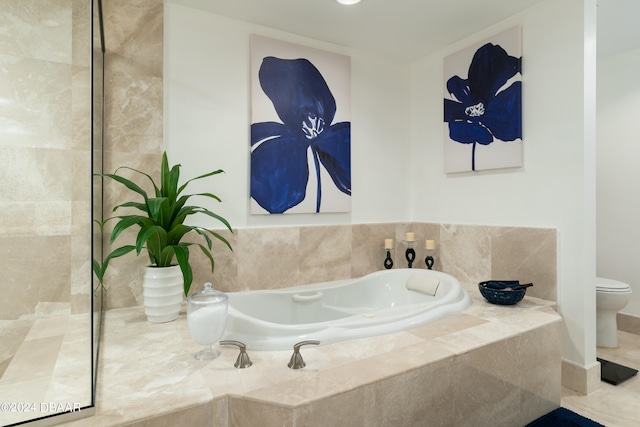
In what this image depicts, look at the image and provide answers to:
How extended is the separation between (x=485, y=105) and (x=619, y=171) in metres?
1.66

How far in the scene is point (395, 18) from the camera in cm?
250

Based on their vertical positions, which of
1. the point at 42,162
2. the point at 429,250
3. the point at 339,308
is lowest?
the point at 339,308

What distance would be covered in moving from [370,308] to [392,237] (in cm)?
73

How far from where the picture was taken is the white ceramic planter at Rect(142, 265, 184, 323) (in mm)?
1882

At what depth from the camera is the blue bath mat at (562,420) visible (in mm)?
1772

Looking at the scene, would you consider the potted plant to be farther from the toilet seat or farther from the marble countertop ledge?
the toilet seat

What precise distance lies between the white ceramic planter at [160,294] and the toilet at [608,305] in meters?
2.86

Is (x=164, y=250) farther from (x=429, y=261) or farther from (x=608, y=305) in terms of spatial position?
(x=608, y=305)

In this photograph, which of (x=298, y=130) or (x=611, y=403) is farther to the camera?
(x=298, y=130)

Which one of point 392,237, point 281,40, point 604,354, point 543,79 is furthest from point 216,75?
point 604,354

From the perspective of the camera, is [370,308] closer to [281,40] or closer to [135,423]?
[135,423]

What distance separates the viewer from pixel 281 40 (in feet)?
8.65

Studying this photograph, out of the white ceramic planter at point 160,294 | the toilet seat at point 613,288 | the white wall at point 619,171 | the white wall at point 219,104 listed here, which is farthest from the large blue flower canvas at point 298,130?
the white wall at point 619,171

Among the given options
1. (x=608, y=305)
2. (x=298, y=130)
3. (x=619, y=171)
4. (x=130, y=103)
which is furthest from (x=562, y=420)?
(x=130, y=103)
